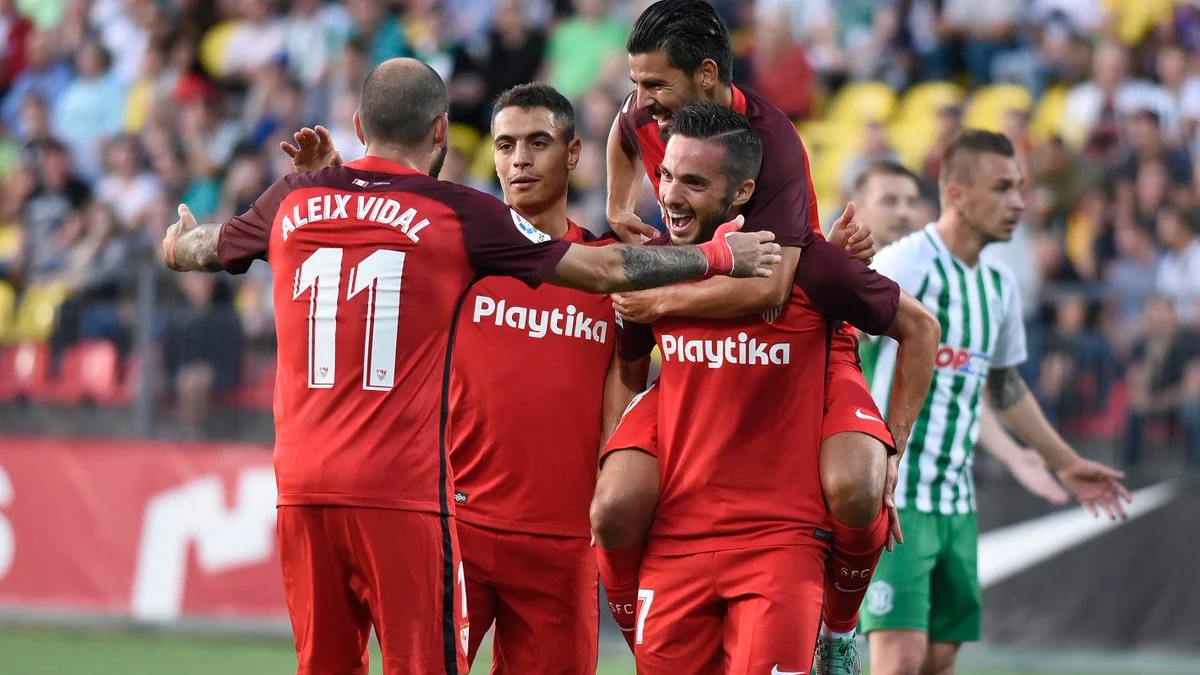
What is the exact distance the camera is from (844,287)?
18.5 ft

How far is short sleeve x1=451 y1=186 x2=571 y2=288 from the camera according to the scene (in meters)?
5.49

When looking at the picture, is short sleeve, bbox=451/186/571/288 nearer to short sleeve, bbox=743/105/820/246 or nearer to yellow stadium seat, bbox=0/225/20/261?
short sleeve, bbox=743/105/820/246

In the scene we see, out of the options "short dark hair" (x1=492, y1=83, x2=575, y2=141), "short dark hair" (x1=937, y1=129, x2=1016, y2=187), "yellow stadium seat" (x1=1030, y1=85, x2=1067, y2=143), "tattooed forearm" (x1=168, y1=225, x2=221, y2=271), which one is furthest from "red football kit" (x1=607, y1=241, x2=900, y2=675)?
"yellow stadium seat" (x1=1030, y1=85, x2=1067, y2=143)

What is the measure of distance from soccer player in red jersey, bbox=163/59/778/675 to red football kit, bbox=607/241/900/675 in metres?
0.31

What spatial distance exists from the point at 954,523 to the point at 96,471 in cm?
715

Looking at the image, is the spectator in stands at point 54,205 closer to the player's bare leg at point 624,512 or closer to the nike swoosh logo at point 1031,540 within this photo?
the nike swoosh logo at point 1031,540

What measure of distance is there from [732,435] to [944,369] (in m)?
2.02

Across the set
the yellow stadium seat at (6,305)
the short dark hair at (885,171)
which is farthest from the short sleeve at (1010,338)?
the yellow stadium seat at (6,305)

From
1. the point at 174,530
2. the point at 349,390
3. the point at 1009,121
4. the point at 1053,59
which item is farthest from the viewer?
the point at 1053,59

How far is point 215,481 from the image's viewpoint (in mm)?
12242

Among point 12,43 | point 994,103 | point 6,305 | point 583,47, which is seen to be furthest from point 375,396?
point 12,43

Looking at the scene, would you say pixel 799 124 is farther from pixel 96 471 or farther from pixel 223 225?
pixel 223 225

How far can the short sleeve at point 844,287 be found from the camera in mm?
5656

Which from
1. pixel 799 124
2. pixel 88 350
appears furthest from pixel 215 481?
pixel 799 124
